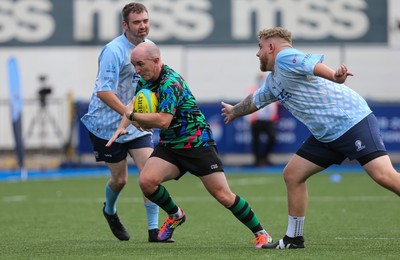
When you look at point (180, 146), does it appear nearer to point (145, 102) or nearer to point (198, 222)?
point (145, 102)

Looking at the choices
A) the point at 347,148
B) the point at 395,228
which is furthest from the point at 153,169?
the point at 395,228

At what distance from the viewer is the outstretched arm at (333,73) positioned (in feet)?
25.3

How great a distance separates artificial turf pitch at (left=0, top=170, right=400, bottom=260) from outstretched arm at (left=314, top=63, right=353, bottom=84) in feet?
4.68

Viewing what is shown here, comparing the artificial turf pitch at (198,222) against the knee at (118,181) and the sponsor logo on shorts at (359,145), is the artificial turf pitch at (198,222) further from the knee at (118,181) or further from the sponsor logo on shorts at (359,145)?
the sponsor logo on shorts at (359,145)

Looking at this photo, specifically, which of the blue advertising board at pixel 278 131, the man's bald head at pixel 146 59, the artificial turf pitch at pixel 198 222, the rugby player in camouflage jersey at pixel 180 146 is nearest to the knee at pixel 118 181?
the artificial turf pitch at pixel 198 222

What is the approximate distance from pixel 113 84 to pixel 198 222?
2791mm

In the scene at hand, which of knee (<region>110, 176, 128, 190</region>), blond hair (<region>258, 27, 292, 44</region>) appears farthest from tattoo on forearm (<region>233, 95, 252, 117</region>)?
knee (<region>110, 176, 128, 190</region>)

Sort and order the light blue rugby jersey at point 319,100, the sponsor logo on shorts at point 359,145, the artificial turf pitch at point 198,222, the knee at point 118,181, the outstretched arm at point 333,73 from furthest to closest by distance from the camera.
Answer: the knee at point 118,181 → the artificial turf pitch at point 198,222 → the light blue rugby jersey at point 319,100 → the sponsor logo on shorts at point 359,145 → the outstretched arm at point 333,73

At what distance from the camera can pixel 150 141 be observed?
10109 mm

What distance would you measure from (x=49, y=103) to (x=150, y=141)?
1602 centimetres

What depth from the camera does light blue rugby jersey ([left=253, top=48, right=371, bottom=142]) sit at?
8.41 m

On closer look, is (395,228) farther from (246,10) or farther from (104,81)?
(246,10)

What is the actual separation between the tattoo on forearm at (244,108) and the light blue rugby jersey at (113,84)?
1177 millimetres

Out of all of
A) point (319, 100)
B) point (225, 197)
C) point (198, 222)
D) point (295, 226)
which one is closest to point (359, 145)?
point (319, 100)
